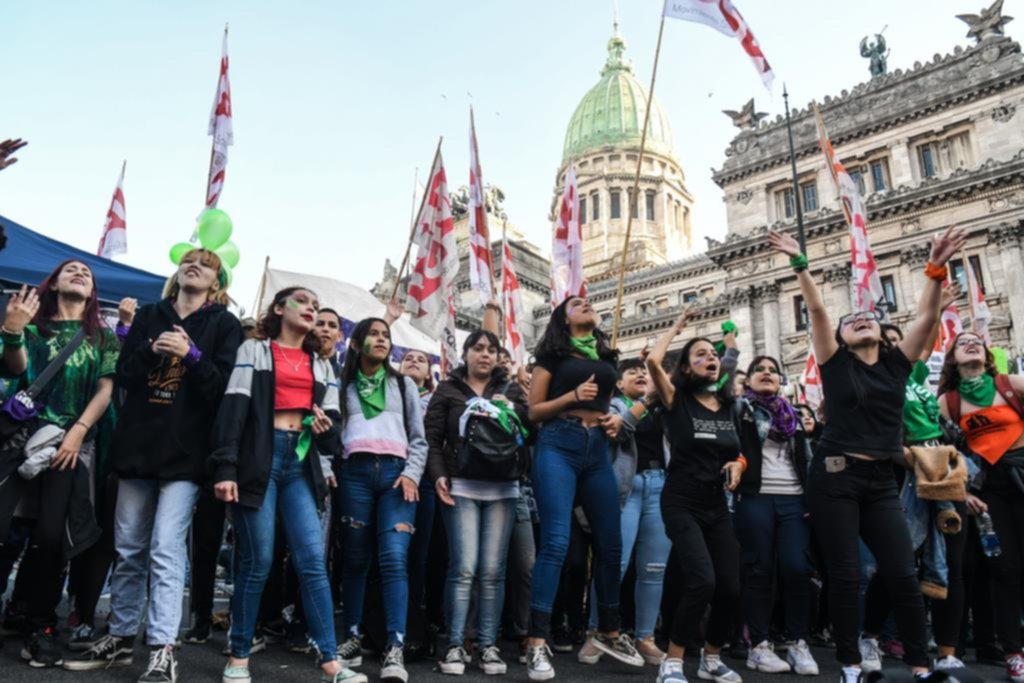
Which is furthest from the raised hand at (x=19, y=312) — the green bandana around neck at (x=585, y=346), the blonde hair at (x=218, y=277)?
the green bandana around neck at (x=585, y=346)

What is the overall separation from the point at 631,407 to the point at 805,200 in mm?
30651

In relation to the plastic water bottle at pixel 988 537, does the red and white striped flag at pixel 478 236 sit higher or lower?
higher

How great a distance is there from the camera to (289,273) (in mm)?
9125

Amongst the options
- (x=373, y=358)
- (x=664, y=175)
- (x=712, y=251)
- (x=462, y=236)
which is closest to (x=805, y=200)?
(x=712, y=251)

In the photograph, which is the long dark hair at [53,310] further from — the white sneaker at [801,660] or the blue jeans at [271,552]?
the white sneaker at [801,660]

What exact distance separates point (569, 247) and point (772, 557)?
18.7ft

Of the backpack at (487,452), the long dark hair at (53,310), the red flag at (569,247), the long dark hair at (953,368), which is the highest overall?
the red flag at (569,247)

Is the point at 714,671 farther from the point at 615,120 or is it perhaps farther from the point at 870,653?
the point at 615,120

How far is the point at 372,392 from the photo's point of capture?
16.1ft

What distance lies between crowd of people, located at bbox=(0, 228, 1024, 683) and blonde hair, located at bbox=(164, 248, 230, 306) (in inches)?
1.5

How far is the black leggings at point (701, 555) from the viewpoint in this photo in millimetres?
4301

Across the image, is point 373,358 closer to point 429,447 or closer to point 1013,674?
point 429,447

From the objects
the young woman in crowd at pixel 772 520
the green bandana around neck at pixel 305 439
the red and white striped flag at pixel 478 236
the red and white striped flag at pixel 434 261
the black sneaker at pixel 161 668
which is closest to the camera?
the black sneaker at pixel 161 668

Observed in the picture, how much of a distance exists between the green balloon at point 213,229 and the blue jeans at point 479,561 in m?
4.47
